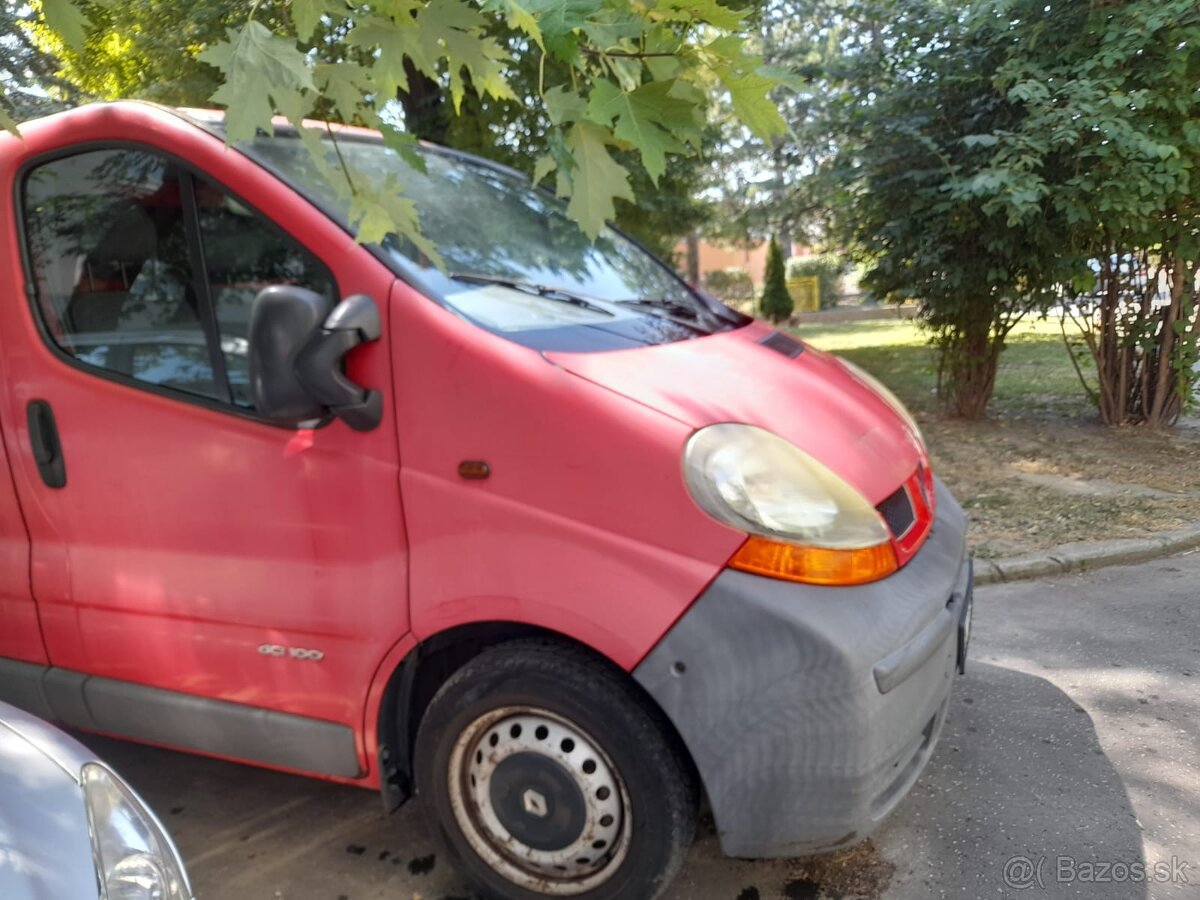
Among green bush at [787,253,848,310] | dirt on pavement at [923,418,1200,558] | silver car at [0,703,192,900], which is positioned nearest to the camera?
silver car at [0,703,192,900]

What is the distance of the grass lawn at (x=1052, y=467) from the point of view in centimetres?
523

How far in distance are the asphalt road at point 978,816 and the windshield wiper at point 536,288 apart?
1531 mm

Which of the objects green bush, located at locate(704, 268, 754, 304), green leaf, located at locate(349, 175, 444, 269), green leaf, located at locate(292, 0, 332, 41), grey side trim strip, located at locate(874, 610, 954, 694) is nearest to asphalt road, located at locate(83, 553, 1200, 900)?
grey side trim strip, located at locate(874, 610, 954, 694)

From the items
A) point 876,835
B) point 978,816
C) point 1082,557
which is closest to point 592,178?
point 876,835

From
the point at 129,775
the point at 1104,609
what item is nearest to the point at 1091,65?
the point at 1104,609

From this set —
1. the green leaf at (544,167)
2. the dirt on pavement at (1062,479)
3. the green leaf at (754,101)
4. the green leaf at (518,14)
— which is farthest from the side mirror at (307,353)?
the dirt on pavement at (1062,479)

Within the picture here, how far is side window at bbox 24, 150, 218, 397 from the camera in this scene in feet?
8.44

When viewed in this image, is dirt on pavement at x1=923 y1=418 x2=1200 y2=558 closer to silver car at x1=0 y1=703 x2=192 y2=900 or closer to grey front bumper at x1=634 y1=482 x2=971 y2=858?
grey front bumper at x1=634 y1=482 x2=971 y2=858

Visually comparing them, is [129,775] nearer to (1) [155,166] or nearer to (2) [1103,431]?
(1) [155,166]

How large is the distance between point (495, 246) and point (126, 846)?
179cm

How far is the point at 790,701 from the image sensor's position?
1.99 metres

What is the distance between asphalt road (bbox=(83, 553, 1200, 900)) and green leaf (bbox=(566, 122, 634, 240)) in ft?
5.72

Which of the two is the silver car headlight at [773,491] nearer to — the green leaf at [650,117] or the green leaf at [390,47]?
the green leaf at [650,117]

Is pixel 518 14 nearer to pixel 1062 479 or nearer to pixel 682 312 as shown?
pixel 682 312
